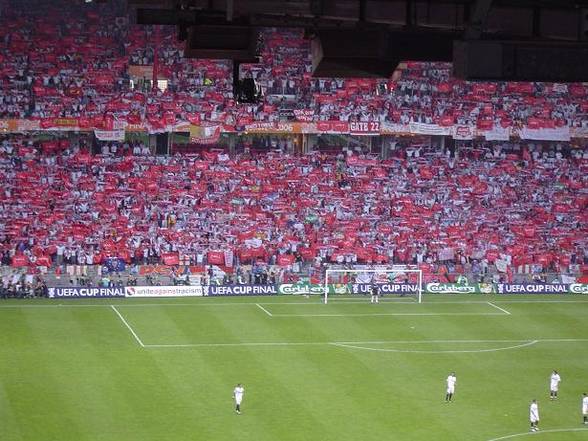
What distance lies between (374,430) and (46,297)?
73.5 feet

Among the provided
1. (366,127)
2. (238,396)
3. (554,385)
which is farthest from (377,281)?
(238,396)

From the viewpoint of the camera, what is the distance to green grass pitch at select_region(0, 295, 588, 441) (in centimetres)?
3222

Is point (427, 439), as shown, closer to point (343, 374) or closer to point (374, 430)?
point (374, 430)

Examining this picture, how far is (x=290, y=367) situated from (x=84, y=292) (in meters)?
14.5

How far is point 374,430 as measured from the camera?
105 ft

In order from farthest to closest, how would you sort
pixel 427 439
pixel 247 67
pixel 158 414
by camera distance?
pixel 247 67, pixel 158 414, pixel 427 439

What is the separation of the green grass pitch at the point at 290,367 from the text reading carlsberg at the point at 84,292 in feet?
1.92

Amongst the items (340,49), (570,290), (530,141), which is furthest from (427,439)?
(530,141)

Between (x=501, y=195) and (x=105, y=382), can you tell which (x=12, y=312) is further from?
(x=501, y=195)

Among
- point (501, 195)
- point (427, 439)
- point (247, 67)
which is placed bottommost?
point (427, 439)

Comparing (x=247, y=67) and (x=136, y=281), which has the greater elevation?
(x=247, y=67)

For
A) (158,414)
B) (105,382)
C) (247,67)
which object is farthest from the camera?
(247,67)

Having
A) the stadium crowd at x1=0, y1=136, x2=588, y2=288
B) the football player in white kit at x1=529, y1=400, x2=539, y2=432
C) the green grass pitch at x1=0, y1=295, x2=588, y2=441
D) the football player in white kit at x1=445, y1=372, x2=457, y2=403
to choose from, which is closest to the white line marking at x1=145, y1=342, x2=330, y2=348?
the green grass pitch at x1=0, y1=295, x2=588, y2=441

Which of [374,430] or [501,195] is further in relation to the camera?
[501,195]
